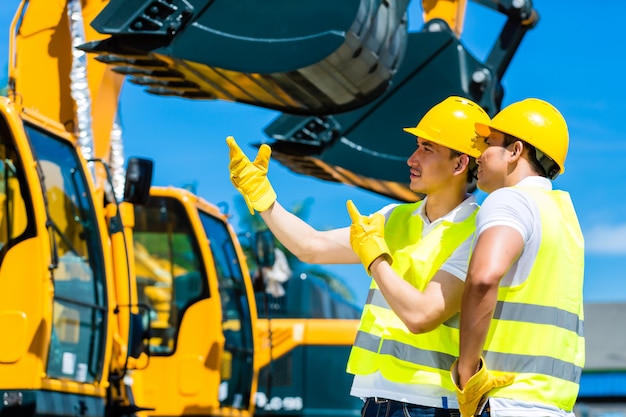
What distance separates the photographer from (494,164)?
291cm

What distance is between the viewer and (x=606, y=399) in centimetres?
3975

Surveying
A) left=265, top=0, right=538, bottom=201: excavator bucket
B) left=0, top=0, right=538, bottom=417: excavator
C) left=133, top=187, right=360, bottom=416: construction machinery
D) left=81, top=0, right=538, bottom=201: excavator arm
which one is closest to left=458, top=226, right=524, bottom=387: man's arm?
left=0, top=0, right=538, bottom=417: excavator

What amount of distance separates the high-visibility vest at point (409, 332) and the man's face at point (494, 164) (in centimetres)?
20

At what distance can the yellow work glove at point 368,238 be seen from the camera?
2861 millimetres

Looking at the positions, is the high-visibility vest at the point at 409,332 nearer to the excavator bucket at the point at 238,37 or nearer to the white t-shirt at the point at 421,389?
the white t-shirt at the point at 421,389

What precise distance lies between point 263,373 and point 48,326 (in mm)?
4812

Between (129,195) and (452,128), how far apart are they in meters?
3.72

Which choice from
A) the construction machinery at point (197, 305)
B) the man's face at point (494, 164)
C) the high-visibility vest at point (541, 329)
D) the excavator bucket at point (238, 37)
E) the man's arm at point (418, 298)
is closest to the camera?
the high-visibility vest at point (541, 329)

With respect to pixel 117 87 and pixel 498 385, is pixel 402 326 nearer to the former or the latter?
pixel 498 385

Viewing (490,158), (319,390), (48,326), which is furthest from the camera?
(319,390)

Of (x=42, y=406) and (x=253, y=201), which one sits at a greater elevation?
(x=253, y=201)

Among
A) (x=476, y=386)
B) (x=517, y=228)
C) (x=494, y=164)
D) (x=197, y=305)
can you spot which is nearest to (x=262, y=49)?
(x=197, y=305)

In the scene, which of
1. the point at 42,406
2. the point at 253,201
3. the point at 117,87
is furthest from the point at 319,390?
the point at 253,201

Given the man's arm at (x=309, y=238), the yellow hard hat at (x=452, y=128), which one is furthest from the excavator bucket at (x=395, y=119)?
the yellow hard hat at (x=452, y=128)
